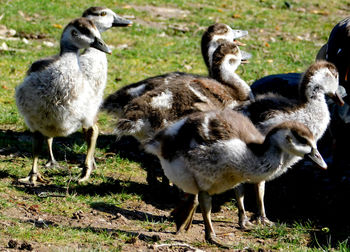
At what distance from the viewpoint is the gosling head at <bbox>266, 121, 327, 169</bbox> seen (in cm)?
534

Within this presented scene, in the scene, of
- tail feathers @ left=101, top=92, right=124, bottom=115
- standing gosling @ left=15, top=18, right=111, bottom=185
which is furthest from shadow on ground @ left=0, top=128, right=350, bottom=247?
tail feathers @ left=101, top=92, right=124, bottom=115

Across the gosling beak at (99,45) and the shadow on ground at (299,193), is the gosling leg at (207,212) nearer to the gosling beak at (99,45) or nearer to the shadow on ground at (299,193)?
the shadow on ground at (299,193)

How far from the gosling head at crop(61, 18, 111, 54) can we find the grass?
4.67 feet

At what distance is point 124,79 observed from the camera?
1143cm

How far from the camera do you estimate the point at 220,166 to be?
210 inches

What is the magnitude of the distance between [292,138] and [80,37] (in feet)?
9.82

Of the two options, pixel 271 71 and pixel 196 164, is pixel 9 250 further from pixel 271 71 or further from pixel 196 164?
pixel 271 71

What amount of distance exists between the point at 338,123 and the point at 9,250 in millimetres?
4384

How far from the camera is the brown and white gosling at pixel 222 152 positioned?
5.34 meters

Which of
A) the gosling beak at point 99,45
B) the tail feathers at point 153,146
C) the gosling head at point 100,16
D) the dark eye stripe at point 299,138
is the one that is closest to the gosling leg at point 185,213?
the tail feathers at point 153,146

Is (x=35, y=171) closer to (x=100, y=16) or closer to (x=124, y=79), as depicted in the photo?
(x=100, y=16)

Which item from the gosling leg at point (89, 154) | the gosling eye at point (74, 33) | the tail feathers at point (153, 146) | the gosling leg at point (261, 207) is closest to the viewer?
the tail feathers at point (153, 146)

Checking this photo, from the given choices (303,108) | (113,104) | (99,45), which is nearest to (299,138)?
(303,108)

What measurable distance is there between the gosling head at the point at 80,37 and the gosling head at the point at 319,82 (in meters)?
2.38
